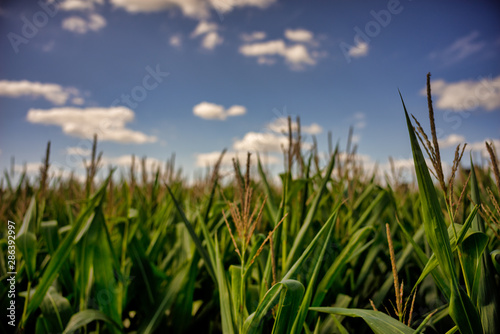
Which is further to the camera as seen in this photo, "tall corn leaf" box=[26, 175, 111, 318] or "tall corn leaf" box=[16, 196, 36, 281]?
"tall corn leaf" box=[16, 196, 36, 281]

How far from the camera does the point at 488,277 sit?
1.05m

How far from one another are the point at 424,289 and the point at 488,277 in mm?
648

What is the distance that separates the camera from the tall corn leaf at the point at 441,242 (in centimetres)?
81

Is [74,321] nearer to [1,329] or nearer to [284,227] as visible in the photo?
[1,329]

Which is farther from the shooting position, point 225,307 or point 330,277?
point 330,277

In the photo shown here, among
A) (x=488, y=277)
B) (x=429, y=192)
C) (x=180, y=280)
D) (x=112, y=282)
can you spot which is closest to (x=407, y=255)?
(x=488, y=277)

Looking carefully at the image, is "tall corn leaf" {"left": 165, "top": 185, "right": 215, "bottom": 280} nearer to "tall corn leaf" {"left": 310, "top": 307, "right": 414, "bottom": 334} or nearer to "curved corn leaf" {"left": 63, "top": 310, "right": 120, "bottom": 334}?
"curved corn leaf" {"left": 63, "top": 310, "right": 120, "bottom": 334}

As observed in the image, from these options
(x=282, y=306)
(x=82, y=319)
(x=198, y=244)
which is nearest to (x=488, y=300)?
(x=282, y=306)

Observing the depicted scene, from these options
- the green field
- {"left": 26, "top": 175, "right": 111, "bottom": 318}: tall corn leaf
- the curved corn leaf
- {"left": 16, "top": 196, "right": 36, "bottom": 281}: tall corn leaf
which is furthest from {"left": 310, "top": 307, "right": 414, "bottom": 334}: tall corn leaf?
{"left": 16, "top": 196, "right": 36, "bottom": 281}: tall corn leaf

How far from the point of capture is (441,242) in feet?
2.81

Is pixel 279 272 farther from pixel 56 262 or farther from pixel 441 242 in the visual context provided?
pixel 56 262

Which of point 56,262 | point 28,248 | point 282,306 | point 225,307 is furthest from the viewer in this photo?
point 28,248

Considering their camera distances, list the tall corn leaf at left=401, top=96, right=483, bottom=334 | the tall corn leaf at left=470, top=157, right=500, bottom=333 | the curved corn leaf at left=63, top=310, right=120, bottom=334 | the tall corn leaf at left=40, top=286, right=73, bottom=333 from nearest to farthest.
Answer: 1. the tall corn leaf at left=401, top=96, right=483, bottom=334
2. the tall corn leaf at left=470, top=157, right=500, bottom=333
3. the curved corn leaf at left=63, top=310, right=120, bottom=334
4. the tall corn leaf at left=40, top=286, right=73, bottom=333

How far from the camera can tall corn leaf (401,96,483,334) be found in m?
0.81
